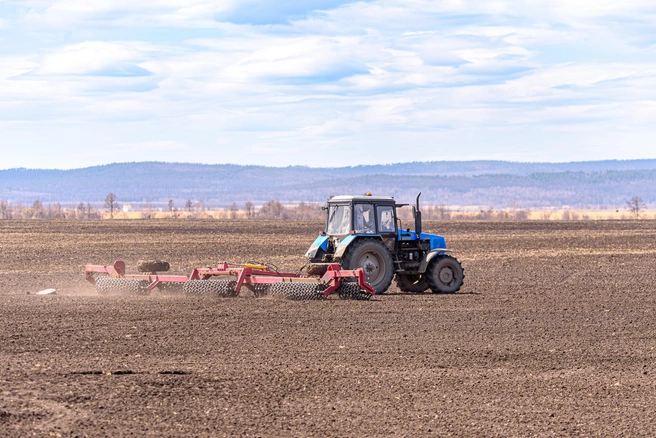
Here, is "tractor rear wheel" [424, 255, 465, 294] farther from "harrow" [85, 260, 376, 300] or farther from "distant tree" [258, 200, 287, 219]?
"distant tree" [258, 200, 287, 219]

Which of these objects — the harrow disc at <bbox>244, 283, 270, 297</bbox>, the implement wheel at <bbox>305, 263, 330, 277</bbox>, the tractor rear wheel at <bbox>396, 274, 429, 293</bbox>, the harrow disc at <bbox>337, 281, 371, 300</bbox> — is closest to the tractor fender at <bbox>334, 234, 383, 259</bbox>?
the implement wheel at <bbox>305, 263, 330, 277</bbox>

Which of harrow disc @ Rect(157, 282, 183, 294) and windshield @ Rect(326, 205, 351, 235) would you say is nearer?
harrow disc @ Rect(157, 282, 183, 294)

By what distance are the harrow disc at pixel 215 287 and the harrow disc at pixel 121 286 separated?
47.1 inches

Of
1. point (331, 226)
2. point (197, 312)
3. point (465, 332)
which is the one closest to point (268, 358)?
point (465, 332)

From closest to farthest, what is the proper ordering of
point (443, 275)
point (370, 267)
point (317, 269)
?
point (317, 269) < point (370, 267) < point (443, 275)

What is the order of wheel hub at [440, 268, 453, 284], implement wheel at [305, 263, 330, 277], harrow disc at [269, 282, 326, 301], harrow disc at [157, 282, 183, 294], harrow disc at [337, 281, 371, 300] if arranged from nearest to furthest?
1. harrow disc at [269, 282, 326, 301]
2. harrow disc at [337, 281, 371, 300]
3. implement wheel at [305, 263, 330, 277]
4. harrow disc at [157, 282, 183, 294]
5. wheel hub at [440, 268, 453, 284]

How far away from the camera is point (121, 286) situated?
1969 centimetres

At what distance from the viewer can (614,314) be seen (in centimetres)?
1691

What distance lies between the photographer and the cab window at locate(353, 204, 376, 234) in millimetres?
20312

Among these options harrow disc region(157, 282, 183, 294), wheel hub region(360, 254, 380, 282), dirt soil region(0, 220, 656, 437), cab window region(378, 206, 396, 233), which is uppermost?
cab window region(378, 206, 396, 233)

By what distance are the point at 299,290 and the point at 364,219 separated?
277 cm

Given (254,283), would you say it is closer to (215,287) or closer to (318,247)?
(215,287)

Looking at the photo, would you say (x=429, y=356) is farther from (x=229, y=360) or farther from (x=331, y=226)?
(x=331, y=226)

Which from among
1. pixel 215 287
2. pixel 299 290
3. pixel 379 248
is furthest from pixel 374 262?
pixel 215 287
